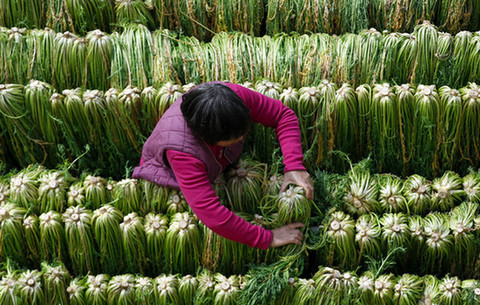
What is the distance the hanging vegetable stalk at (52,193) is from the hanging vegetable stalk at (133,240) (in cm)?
31

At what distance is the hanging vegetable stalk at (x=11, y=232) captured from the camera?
2.40 m

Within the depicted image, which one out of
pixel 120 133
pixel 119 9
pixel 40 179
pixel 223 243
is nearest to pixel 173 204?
pixel 223 243

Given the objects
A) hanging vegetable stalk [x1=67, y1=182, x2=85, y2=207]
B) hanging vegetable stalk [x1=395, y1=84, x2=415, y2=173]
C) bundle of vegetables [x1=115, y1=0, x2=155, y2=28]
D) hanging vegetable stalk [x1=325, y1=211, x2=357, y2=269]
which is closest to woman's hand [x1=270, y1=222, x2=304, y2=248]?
hanging vegetable stalk [x1=325, y1=211, x2=357, y2=269]

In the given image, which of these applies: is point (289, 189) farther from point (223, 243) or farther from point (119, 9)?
point (119, 9)

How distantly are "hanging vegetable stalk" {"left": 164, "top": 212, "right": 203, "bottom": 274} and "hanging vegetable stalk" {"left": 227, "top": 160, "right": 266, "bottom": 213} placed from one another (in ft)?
0.67

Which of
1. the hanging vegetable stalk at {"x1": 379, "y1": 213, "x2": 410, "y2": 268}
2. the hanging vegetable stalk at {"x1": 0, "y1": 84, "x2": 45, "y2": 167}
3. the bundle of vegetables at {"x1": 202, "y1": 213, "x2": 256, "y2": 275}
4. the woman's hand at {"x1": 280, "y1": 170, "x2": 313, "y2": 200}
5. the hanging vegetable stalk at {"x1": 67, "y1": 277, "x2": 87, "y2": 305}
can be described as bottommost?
the hanging vegetable stalk at {"x1": 67, "y1": 277, "x2": 87, "y2": 305}

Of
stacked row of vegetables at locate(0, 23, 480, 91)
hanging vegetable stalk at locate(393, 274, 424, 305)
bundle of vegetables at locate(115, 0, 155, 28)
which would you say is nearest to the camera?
hanging vegetable stalk at locate(393, 274, 424, 305)

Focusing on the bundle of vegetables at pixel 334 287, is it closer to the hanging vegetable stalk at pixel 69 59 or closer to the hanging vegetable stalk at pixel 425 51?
the hanging vegetable stalk at pixel 425 51

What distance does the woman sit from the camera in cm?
200

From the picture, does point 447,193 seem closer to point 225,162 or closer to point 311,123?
point 311,123

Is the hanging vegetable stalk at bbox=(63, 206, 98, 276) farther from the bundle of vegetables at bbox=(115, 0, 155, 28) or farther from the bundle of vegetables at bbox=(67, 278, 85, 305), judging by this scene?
the bundle of vegetables at bbox=(115, 0, 155, 28)

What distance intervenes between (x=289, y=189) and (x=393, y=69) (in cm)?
84

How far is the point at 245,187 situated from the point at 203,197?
0.35 metres

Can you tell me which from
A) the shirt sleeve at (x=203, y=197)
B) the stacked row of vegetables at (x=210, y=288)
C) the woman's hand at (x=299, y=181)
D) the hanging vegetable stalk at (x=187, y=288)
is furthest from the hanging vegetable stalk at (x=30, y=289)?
the woman's hand at (x=299, y=181)
